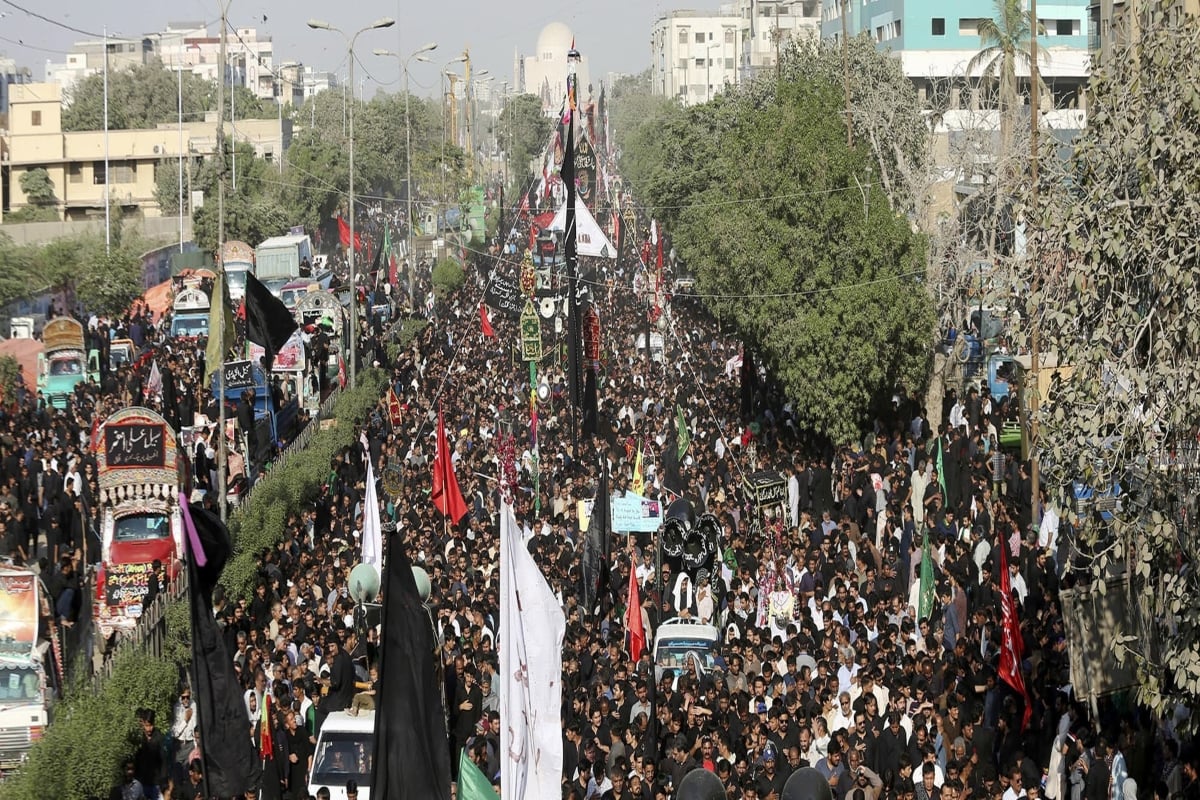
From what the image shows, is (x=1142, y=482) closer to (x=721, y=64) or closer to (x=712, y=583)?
(x=712, y=583)

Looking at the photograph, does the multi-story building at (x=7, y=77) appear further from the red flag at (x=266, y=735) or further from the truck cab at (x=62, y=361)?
the red flag at (x=266, y=735)

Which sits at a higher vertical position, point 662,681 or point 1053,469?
point 1053,469

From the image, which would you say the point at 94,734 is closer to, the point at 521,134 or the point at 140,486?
the point at 140,486

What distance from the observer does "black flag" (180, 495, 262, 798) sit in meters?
11.2

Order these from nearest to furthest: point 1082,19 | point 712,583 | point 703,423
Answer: point 712,583
point 703,423
point 1082,19

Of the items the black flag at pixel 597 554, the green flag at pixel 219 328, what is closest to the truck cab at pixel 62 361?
the green flag at pixel 219 328

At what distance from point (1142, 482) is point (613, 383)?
2357 cm

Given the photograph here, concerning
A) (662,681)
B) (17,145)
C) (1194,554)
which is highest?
(17,145)

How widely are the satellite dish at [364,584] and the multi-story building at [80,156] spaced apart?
2279 inches

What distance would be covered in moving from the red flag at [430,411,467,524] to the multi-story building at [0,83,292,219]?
53013 millimetres

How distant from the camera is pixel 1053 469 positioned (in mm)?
11203

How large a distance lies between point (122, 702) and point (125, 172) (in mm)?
64915

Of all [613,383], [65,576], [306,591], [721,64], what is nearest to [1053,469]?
[306,591]

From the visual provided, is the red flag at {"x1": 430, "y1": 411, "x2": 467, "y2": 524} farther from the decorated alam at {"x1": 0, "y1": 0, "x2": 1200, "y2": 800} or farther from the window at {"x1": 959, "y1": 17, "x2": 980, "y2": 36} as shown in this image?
the window at {"x1": 959, "y1": 17, "x2": 980, "y2": 36}
